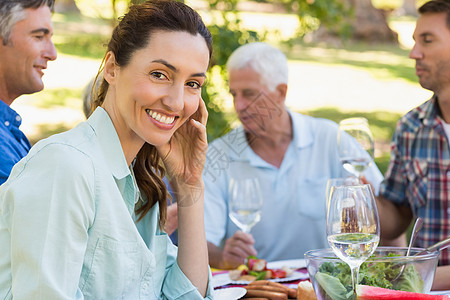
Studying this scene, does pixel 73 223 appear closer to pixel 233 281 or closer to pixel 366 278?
pixel 366 278

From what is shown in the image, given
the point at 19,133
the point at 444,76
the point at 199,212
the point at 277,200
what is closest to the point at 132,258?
the point at 199,212

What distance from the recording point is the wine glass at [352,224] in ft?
5.76

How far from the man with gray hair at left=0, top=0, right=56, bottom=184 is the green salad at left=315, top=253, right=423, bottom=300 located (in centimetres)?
151

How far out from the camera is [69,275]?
1.69 metres

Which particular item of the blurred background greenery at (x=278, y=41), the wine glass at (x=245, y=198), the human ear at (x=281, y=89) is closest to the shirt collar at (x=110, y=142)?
the blurred background greenery at (x=278, y=41)

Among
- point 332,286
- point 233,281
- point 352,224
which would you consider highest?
point 352,224

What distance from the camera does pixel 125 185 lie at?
204 centimetres

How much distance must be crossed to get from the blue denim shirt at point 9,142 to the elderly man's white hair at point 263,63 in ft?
4.79

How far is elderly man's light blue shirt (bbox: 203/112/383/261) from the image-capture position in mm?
3791

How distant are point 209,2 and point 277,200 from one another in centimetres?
256

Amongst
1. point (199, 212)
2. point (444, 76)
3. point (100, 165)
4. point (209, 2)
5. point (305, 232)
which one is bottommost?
point (305, 232)

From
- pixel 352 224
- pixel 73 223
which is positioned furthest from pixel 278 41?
pixel 73 223

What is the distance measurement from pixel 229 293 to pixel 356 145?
1.20 metres

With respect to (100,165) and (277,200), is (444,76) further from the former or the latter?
(100,165)
